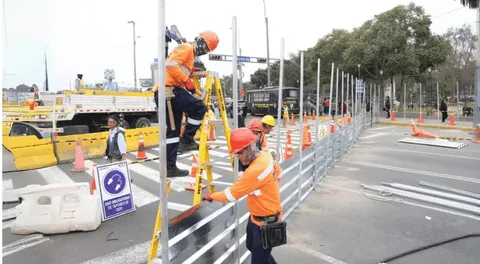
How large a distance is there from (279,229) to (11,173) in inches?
333

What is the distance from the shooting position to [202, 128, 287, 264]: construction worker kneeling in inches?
124

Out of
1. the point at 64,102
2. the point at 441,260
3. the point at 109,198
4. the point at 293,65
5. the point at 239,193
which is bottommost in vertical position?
the point at 441,260

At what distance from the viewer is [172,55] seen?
3613 mm

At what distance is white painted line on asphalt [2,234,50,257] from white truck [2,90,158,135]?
7.30 meters

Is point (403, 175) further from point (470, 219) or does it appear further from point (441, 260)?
point (441, 260)

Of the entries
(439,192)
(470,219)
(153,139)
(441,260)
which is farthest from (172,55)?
(153,139)

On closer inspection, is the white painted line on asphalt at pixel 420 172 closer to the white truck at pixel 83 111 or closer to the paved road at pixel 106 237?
the paved road at pixel 106 237

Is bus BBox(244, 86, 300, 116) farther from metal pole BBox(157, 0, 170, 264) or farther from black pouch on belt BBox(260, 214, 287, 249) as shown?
metal pole BBox(157, 0, 170, 264)

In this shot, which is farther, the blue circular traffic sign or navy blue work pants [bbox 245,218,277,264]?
the blue circular traffic sign

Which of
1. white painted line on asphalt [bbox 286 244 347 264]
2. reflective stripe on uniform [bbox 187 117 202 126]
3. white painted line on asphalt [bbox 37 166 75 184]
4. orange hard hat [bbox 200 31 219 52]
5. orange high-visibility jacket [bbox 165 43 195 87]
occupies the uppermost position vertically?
orange hard hat [bbox 200 31 219 52]

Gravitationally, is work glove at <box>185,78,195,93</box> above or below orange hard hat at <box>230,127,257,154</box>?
above

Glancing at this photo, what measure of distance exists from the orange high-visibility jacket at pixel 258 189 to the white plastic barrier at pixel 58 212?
2.91m

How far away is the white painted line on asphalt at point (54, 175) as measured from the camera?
27.3 feet

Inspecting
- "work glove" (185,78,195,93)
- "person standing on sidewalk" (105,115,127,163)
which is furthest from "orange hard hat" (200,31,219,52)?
"person standing on sidewalk" (105,115,127,163)
